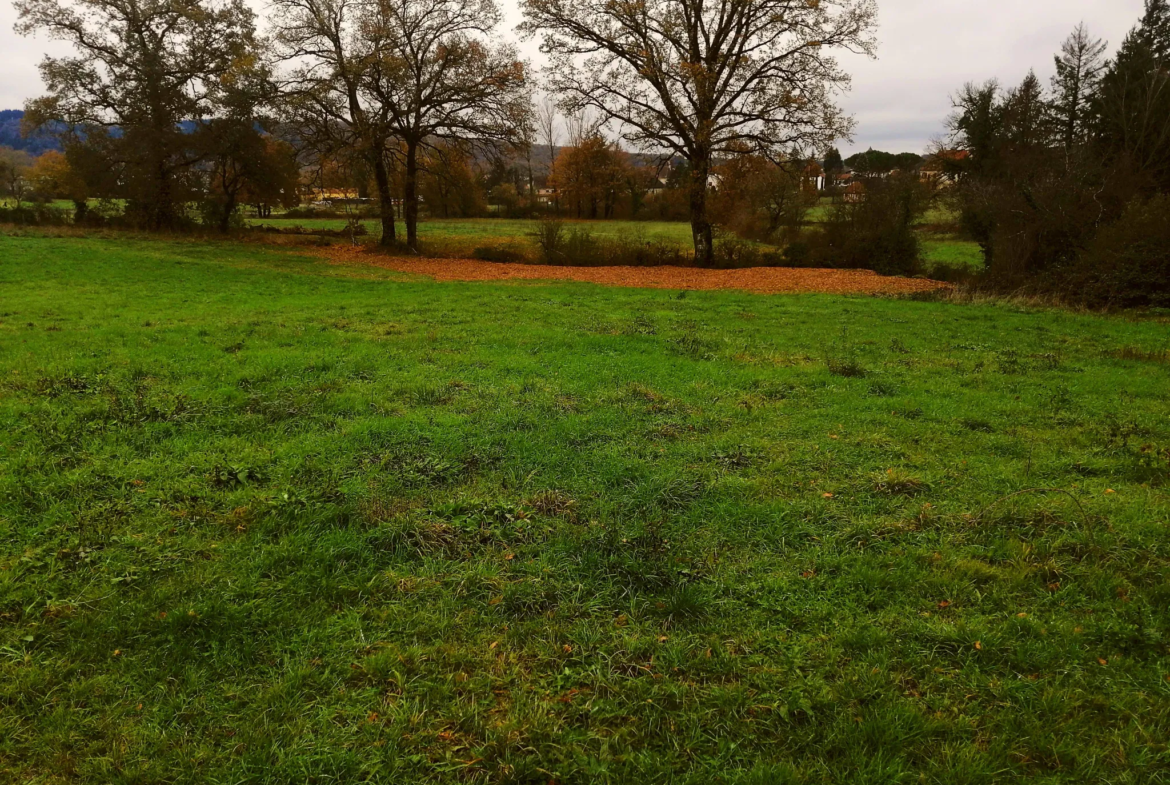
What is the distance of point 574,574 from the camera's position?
374cm

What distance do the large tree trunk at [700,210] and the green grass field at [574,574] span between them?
16.5m

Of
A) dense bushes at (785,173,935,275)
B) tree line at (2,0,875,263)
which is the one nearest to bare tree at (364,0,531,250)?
tree line at (2,0,875,263)

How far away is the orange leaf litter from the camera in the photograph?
18578 millimetres

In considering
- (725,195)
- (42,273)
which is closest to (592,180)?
(725,195)

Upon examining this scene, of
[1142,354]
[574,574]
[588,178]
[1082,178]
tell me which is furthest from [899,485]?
[588,178]

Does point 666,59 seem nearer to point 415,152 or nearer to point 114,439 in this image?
point 415,152

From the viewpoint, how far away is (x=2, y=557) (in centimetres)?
364

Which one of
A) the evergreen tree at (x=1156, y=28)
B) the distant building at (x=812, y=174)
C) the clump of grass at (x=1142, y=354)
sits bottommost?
the clump of grass at (x=1142, y=354)

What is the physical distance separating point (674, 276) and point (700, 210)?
4.10 metres

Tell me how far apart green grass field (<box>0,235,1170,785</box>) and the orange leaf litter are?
36.0ft

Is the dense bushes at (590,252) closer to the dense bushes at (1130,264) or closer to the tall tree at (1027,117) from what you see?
the dense bushes at (1130,264)

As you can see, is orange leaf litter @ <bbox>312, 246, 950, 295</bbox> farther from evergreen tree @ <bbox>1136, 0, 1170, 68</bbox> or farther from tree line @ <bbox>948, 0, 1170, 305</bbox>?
evergreen tree @ <bbox>1136, 0, 1170, 68</bbox>

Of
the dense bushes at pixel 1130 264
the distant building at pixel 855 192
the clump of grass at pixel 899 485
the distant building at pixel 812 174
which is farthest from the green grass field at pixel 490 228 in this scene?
the clump of grass at pixel 899 485

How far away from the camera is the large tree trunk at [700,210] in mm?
22547
